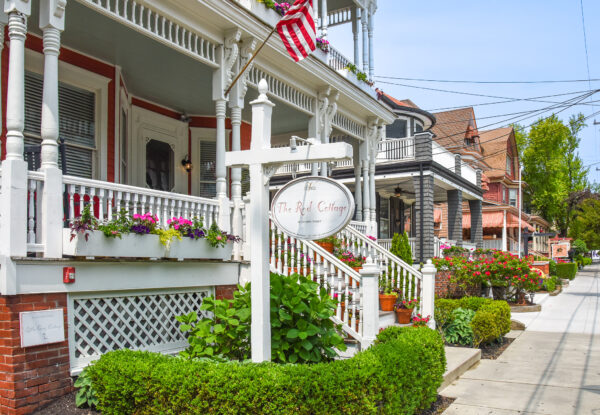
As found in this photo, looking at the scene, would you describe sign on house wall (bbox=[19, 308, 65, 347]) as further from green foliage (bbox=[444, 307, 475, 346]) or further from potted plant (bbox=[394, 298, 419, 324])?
green foliage (bbox=[444, 307, 475, 346])

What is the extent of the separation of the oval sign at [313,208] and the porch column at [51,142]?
228 centimetres

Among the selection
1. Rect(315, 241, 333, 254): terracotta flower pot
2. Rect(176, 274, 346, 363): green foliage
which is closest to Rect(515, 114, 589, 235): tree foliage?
Rect(315, 241, 333, 254): terracotta flower pot

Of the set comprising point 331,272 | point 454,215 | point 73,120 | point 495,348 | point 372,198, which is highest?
point 73,120

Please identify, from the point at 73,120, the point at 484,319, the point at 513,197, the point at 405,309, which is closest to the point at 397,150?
the point at 484,319

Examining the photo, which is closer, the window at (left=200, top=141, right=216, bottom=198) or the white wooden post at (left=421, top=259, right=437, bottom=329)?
the white wooden post at (left=421, top=259, right=437, bottom=329)

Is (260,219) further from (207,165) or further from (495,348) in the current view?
(207,165)

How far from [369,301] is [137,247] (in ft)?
10.4

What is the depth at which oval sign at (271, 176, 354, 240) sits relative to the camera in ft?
15.4

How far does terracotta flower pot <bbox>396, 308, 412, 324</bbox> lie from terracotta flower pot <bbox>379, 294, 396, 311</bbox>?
0.16 metres

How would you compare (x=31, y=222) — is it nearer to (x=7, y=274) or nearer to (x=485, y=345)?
(x=7, y=274)


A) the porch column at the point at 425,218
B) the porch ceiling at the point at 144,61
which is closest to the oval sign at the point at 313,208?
the porch ceiling at the point at 144,61

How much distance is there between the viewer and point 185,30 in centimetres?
791

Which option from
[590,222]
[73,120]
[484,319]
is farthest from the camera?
[590,222]

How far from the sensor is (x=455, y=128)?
36.4 metres
